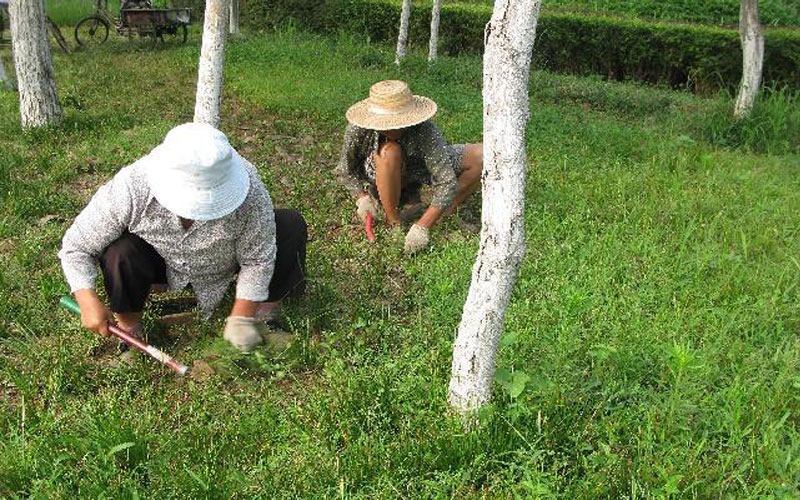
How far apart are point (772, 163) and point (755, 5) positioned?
2.28 metres

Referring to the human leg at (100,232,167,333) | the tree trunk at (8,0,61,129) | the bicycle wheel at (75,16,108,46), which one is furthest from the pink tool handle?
the bicycle wheel at (75,16,108,46)

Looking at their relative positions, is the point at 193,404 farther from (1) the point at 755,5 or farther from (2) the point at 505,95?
(1) the point at 755,5

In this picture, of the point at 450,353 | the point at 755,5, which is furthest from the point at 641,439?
the point at 755,5

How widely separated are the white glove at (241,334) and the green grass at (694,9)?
1152cm

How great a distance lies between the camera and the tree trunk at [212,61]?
4.50m

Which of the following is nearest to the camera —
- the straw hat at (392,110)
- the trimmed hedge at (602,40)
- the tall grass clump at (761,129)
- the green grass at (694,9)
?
the straw hat at (392,110)

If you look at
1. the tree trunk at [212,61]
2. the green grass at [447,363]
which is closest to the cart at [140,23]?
the green grass at [447,363]

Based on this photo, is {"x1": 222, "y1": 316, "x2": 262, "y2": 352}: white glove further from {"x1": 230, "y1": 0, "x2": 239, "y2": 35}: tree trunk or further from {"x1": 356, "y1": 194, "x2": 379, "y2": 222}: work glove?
{"x1": 230, "y1": 0, "x2": 239, "y2": 35}: tree trunk

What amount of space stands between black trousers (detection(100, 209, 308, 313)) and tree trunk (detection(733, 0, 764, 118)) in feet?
18.8

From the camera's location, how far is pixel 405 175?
4.60 m

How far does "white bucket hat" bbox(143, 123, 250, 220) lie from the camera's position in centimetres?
275

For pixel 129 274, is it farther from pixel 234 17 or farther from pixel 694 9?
pixel 694 9

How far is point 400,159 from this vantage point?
435cm

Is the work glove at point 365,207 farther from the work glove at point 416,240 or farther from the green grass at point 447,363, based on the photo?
the work glove at point 416,240
